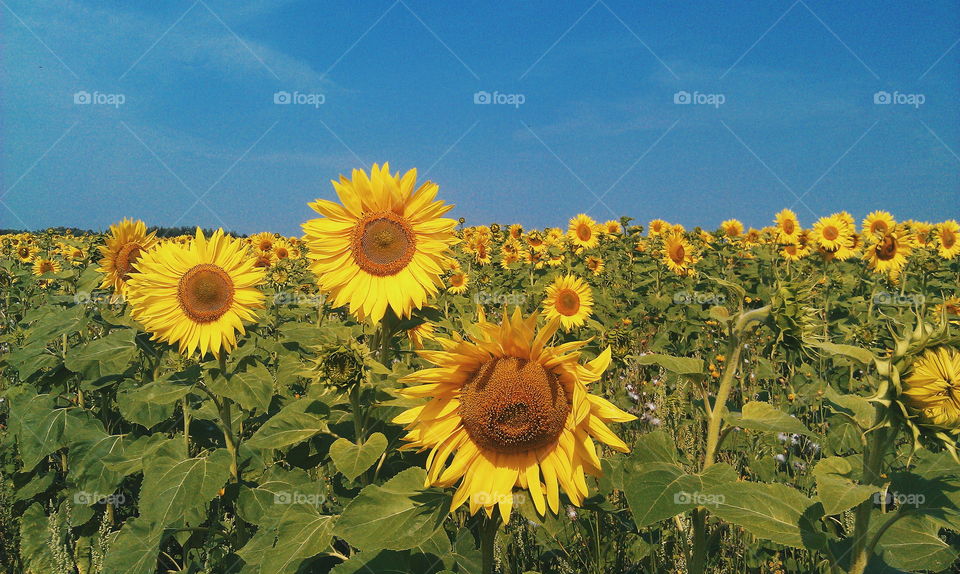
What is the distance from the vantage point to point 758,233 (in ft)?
53.3

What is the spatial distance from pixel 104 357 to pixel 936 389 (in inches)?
160

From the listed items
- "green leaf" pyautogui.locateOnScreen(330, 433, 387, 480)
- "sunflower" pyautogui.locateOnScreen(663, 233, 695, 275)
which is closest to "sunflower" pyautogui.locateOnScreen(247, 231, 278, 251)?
"sunflower" pyautogui.locateOnScreen(663, 233, 695, 275)

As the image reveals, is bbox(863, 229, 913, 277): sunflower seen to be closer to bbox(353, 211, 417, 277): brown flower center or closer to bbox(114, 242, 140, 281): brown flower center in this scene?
bbox(353, 211, 417, 277): brown flower center

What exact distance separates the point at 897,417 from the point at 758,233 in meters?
16.1

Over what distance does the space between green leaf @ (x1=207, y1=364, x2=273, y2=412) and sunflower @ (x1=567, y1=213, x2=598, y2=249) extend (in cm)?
1065

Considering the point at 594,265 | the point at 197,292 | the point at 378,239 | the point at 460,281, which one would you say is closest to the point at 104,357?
the point at 197,292

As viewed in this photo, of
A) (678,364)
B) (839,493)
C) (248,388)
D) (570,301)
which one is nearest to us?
(839,493)

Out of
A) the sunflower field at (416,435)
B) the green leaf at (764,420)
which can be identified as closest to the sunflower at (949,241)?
the sunflower field at (416,435)

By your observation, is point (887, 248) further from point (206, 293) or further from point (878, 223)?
point (206, 293)

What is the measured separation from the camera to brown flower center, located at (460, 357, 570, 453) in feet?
5.98

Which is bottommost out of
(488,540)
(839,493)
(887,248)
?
(488,540)

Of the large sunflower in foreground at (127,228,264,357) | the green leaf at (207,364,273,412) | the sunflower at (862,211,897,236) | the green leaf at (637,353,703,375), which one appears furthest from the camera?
the sunflower at (862,211,897,236)

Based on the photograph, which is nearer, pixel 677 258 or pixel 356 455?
pixel 356 455

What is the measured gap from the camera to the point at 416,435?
1.93 metres
